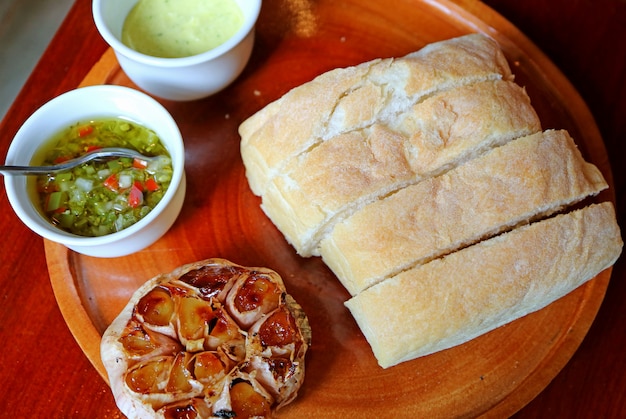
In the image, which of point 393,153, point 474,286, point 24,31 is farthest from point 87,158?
point 24,31

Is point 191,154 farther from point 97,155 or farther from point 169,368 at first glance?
point 169,368

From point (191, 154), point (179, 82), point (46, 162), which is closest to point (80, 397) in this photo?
point (46, 162)

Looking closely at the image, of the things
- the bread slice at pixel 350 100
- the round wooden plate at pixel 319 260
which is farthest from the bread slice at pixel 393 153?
the round wooden plate at pixel 319 260

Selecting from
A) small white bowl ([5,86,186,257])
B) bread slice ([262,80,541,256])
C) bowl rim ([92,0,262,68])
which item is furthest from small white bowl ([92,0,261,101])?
bread slice ([262,80,541,256])

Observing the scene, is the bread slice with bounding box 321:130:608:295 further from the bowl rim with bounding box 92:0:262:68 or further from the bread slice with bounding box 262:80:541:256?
the bowl rim with bounding box 92:0:262:68

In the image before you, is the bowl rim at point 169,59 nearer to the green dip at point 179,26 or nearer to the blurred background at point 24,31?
the green dip at point 179,26

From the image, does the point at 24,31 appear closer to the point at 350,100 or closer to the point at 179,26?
the point at 179,26
